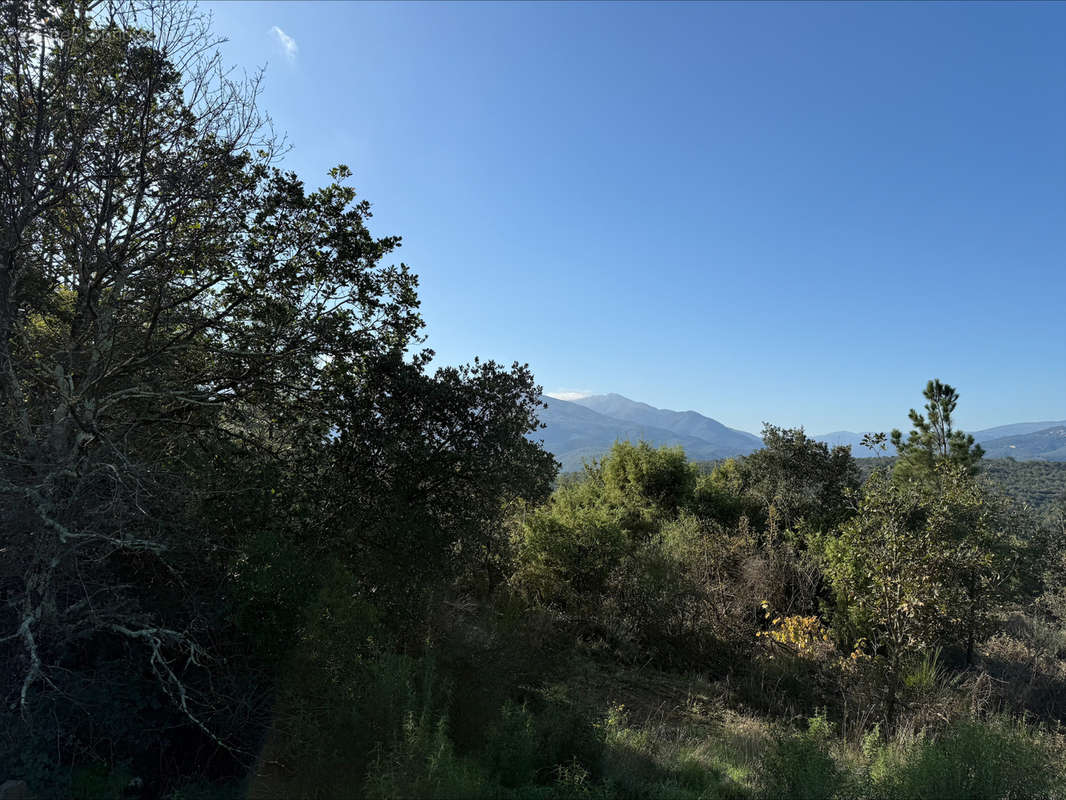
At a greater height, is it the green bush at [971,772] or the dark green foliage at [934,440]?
the dark green foliage at [934,440]

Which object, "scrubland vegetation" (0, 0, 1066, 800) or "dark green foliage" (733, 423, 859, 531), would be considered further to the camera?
"dark green foliage" (733, 423, 859, 531)

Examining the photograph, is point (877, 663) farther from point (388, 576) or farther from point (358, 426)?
point (358, 426)

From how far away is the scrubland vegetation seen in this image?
3891mm

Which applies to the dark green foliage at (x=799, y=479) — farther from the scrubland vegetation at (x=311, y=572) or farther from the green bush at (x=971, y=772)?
the green bush at (x=971, y=772)

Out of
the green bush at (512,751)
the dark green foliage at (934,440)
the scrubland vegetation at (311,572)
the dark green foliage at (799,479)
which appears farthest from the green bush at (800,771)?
the dark green foliage at (934,440)

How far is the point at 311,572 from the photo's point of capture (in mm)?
4656

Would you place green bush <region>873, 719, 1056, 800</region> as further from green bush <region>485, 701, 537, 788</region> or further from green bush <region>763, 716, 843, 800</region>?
green bush <region>485, 701, 537, 788</region>

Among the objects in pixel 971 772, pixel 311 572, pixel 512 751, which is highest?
pixel 311 572

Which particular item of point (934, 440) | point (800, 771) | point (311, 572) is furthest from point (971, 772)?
point (934, 440)

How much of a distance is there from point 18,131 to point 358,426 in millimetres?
3871

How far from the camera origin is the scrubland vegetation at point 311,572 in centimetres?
389

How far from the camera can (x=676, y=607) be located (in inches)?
374

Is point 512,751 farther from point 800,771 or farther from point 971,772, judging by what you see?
point 971,772

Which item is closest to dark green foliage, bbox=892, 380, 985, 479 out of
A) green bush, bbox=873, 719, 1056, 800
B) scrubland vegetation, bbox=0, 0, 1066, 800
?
scrubland vegetation, bbox=0, 0, 1066, 800
